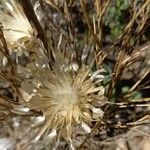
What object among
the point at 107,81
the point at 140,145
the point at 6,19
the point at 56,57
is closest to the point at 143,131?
the point at 140,145

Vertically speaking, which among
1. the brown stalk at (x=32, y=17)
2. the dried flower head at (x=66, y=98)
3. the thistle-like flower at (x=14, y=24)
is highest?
the thistle-like flower at (x=14, y=24)

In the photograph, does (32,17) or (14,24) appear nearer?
(32,17)

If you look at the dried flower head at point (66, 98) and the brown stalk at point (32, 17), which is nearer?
the brown stalk at point (32, 17)

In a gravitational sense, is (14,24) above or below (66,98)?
above

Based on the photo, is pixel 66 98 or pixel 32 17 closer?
pixel 32 17

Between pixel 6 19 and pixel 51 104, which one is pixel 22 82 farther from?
pixel 6 19
